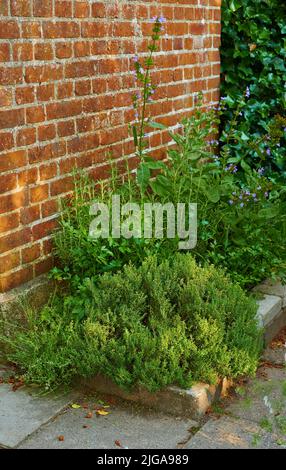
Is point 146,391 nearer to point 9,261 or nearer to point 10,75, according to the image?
point 9,261

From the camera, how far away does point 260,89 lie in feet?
18.5

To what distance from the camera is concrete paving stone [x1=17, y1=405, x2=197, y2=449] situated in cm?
280

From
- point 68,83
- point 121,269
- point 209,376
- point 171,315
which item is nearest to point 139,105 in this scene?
point 68,83

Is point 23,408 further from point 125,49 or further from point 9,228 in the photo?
point 125,49

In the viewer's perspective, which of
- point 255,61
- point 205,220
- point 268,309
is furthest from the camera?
point 255,61

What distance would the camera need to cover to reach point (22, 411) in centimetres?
302

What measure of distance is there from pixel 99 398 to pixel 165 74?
2.36 metres

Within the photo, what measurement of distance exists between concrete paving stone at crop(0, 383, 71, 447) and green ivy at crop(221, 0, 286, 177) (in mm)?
2979

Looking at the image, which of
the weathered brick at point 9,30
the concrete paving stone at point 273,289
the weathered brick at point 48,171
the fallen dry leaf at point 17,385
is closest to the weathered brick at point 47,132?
the weathered brick at point 48,171

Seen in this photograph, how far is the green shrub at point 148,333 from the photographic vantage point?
3.08 meters

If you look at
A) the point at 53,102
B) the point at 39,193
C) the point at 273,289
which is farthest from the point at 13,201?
the point at 273,289

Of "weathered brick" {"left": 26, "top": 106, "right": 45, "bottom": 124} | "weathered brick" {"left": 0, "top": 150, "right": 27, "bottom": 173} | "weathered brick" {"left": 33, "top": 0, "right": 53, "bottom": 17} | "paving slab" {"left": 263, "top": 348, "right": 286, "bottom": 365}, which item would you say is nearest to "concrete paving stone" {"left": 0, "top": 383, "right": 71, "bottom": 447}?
"weathered brick" {"left": 0, "top": 150, "right": 27, "bottom": 173}

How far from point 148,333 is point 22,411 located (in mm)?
630

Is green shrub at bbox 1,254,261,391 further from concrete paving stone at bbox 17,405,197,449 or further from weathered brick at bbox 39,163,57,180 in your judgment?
weathered brick at bbox 39,163,57,180
